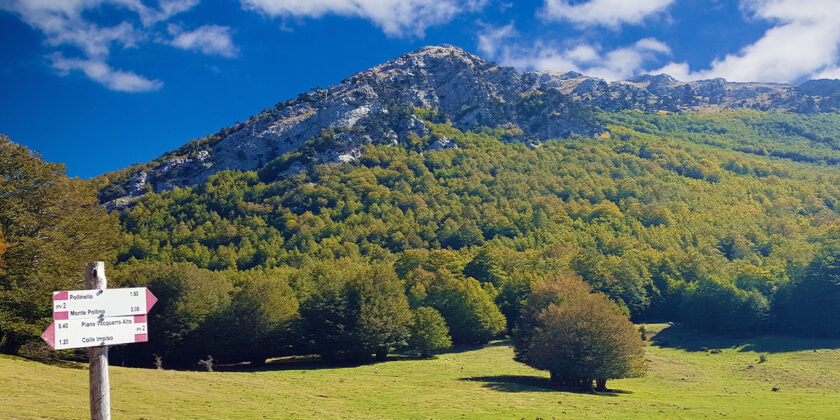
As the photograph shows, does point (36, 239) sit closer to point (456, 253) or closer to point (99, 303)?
point (99, 303)

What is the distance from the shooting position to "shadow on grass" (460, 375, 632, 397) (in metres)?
53.8

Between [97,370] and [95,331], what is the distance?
129 cm

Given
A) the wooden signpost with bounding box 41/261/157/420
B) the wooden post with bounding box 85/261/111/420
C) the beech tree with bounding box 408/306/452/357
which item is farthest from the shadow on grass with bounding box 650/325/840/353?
the wooden signpost with bounding box 41/261/157/420

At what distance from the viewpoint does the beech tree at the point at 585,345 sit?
55.7 metres

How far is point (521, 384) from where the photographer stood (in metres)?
57.4

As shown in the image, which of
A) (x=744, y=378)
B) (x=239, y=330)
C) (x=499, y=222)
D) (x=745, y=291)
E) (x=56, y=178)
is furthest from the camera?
(x=499, y=222)

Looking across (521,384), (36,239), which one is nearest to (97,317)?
(36,239)

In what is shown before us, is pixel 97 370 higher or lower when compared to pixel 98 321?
lower

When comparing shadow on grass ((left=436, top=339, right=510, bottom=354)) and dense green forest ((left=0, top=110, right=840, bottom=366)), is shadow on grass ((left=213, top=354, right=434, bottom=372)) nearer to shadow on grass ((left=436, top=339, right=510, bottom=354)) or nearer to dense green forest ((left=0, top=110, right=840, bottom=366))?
dense green forest ((left=0, top=110, right=840, bottom=366))

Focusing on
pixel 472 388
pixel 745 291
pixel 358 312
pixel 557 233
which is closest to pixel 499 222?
pixel 557 233

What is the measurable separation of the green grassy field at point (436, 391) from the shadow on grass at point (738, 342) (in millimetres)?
4869

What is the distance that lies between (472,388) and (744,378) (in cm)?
4005

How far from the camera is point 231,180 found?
643ft

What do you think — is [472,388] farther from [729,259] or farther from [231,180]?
[231,180]
